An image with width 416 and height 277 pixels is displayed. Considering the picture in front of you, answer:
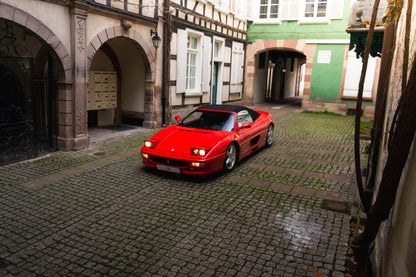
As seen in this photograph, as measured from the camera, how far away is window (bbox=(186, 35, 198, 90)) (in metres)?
14.2

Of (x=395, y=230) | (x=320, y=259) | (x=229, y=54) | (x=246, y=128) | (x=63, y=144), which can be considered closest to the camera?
(x=395, y=230)

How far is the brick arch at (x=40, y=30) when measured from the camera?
7164mm

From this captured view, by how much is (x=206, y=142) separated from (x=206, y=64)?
8820 mm

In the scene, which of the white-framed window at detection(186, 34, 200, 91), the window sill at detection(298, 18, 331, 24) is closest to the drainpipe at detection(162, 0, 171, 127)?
the white-framed window at detection(186, 34, 200, 91)

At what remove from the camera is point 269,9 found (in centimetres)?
1936

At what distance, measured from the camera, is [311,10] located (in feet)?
60.1

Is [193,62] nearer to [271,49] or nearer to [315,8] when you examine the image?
[271,49]

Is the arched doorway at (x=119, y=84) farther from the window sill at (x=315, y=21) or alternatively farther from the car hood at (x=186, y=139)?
the window sill at (x=315, y=21)

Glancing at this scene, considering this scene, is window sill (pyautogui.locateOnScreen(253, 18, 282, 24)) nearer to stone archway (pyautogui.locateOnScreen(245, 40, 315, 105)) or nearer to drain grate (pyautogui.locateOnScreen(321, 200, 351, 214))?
stone archway (pyautogui.locateOnScreen(245, 40, 315, 105))

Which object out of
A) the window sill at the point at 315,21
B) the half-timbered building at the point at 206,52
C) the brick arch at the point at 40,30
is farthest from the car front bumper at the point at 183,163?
the window sill at the point at 315,21

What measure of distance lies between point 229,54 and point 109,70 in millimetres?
7215

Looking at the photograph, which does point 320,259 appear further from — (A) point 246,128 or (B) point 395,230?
(A) point 246,128

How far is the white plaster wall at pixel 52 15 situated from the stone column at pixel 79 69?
154 millimetres

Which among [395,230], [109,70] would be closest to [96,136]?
[109,70]
